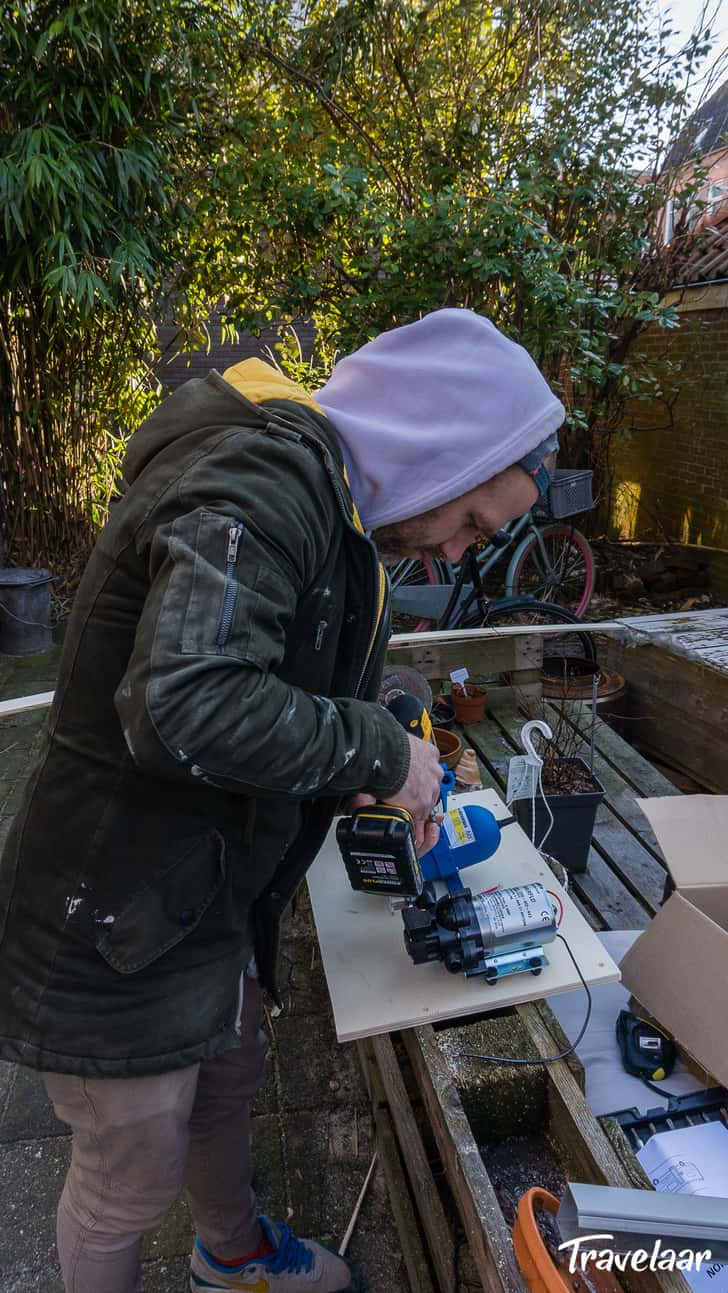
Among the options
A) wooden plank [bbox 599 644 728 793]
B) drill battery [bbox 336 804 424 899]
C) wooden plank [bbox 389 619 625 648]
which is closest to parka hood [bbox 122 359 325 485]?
drill battery [bbox 336 804 424 899]

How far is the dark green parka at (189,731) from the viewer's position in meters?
0.87

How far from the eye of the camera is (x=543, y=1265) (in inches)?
37.5

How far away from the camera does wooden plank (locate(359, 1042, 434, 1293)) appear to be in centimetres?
148

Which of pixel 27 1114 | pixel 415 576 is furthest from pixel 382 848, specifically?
pixel 415 576

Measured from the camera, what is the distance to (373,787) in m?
1.10

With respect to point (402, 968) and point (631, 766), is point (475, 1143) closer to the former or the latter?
point (402, 968)

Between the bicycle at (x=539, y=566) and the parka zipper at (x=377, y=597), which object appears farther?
the bicycle at (x=539, y=566)

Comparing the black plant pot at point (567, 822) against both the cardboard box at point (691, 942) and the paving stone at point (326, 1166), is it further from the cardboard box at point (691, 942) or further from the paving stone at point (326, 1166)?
the paving stone at point (326, 1166)

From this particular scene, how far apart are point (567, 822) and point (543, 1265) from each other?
1.59 m

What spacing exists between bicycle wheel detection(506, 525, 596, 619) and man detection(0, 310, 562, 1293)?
14.5 feet

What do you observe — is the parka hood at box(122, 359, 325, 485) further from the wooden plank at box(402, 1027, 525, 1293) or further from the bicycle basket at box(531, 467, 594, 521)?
the bicycle basket at box(531, 467, 594, 521)

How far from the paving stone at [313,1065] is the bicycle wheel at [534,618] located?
2.68m

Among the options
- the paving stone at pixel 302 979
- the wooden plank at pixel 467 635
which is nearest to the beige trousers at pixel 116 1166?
the paving stone at pixel 302 979

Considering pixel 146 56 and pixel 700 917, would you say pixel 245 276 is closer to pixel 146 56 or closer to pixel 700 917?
pixel 146 56
